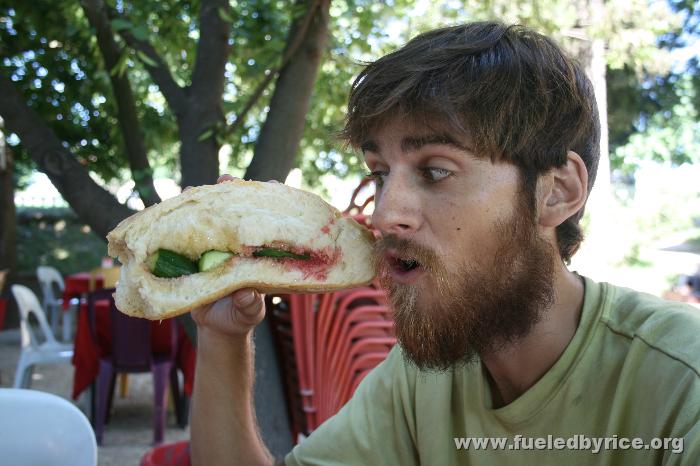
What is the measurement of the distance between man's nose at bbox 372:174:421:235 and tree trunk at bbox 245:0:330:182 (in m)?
2.12

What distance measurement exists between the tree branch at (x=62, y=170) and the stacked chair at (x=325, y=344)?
95cm

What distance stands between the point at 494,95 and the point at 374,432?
990 mm

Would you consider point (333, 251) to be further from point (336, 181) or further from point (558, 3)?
point (336, 181)

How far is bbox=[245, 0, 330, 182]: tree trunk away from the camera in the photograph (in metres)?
3.72

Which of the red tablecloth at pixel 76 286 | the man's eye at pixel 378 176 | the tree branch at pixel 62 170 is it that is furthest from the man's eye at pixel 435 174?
the red tablecloth at pixel 76 286

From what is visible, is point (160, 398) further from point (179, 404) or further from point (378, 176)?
point (378, 176)

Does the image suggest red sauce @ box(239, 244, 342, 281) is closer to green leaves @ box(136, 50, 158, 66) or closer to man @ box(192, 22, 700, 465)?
man @ box(192, 22, 700, 465)

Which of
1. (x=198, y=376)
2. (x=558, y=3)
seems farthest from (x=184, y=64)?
(x=558, y=3)

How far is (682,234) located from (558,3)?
53.1 feet

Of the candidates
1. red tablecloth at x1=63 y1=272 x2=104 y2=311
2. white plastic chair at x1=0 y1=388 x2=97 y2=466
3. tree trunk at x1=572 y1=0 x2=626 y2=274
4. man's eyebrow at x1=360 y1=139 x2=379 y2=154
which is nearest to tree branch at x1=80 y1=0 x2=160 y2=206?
white plastic chair at x1=0 y1=388 x2=97 y2=466

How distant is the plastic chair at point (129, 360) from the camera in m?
5.88

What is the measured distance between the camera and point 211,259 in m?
1.79

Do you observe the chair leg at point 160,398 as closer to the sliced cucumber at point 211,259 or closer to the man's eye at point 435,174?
the sliced cucumber at point 211,259

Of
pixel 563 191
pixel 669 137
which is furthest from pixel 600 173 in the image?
pixel 669 137
